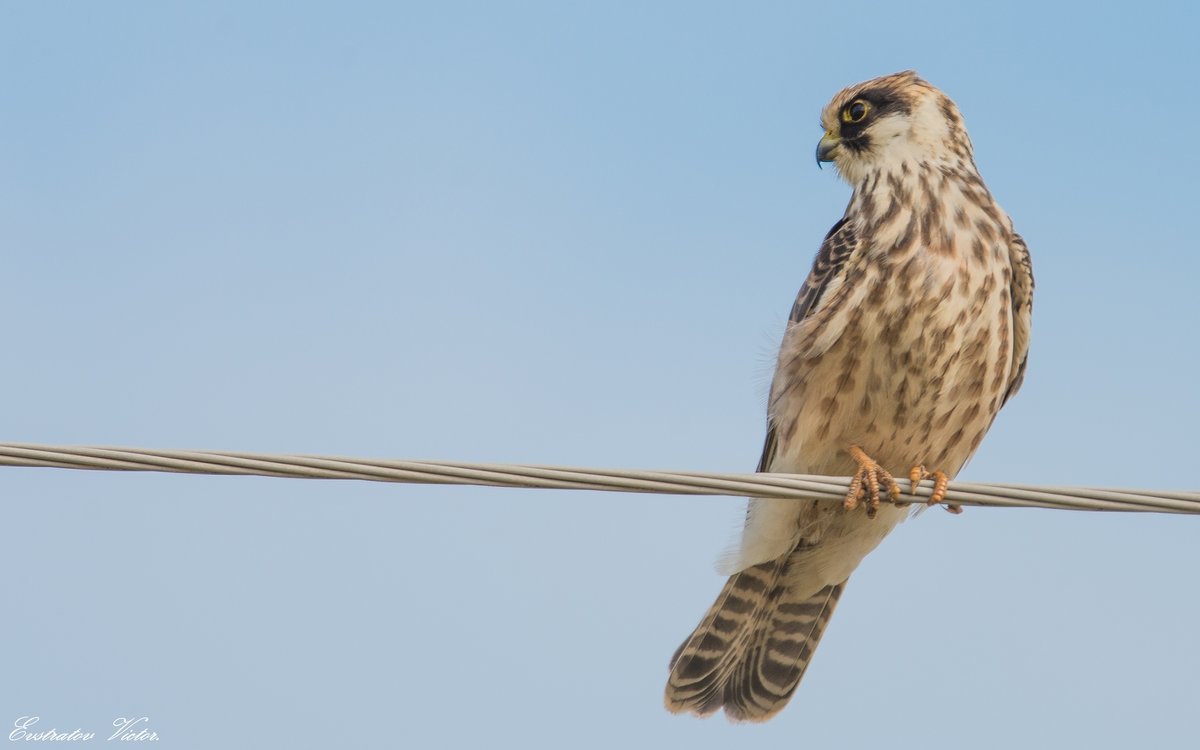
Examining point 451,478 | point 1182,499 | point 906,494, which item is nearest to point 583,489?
point 451,478

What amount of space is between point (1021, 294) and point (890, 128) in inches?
32.9

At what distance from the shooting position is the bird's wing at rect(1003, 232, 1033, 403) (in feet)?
17.0

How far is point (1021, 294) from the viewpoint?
5176 millimetres

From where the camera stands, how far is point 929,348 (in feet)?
15.8

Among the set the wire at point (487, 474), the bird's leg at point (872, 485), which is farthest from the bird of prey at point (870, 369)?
the wire at point (487, 474)

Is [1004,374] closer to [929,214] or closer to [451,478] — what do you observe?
[929,214]

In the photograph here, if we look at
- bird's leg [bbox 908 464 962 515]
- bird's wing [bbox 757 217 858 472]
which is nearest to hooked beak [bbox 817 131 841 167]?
bird's wing [bbox 757 217 858 472]

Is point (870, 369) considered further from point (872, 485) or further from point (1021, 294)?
point (1021, 294)

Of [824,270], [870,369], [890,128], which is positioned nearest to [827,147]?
[890,128]

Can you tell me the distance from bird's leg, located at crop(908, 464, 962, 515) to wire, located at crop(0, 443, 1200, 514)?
0.84 meters

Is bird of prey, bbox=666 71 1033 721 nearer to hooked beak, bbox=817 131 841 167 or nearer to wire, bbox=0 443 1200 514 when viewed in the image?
hooked beak, bbox=817 131 841 167

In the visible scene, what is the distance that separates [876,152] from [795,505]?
131cm

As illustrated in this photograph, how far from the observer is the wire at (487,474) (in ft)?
9.98

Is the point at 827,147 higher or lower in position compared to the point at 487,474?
higher
